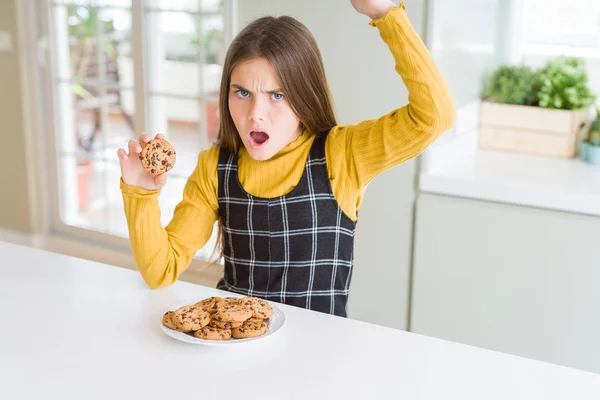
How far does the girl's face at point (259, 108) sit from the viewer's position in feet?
5.09

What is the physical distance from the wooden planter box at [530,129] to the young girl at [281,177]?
1.19 metres

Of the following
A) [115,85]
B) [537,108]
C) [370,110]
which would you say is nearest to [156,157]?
[370,110]

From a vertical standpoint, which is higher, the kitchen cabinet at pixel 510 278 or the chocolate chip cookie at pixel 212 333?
the chocolate chip cookie at pixel 212 333

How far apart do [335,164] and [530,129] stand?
1.26 meters

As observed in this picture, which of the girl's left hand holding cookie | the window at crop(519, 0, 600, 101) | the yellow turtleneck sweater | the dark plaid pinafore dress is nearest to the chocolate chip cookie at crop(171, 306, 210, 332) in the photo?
the yellow turtleneck sweater

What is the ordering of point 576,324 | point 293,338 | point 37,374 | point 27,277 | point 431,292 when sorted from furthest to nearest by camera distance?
point 431,292, point 576,324, point 27,277, point 293,338, point 37,374

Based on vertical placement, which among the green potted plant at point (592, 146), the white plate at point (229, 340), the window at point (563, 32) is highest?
the window at point (563, 32)

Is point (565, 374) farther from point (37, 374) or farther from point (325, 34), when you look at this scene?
point (325, 34)

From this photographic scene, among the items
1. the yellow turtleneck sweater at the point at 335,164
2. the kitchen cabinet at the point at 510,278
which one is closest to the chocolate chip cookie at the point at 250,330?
the yellow turtleneck sweater at the point at 335,164

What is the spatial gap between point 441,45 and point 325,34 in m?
0.38

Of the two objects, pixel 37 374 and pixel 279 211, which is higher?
pixel 279 211

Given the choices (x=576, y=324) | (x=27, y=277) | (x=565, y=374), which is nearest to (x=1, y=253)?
→ (x=27, y=277)

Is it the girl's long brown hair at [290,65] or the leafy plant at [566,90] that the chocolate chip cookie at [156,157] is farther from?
the leafy plant at [566,90]

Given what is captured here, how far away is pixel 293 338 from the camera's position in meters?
1.31
